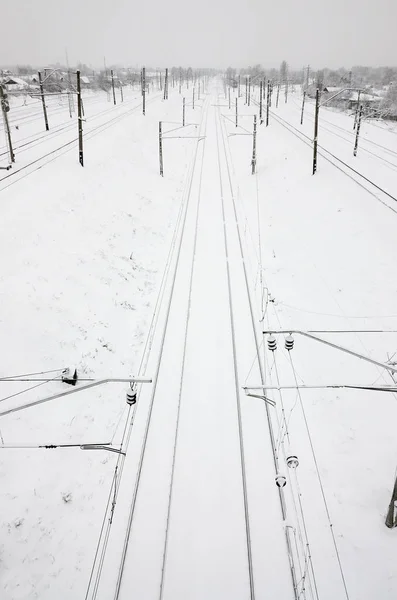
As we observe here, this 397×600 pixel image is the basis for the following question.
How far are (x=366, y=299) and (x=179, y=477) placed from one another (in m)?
13.4

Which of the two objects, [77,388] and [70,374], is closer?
[77,388]

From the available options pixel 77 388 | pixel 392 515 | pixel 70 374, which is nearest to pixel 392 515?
pixel 392 515

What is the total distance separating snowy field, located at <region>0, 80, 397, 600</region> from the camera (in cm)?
897

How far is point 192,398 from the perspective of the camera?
44.2ft

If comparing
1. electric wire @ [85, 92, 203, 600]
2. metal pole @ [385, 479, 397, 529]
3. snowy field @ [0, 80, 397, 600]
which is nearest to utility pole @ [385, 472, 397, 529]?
metal pole @ [385, 479, 397, 529]

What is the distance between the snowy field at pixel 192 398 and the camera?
8.97 meters

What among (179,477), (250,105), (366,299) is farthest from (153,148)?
(250,105)

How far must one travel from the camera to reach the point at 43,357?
45.3 feet

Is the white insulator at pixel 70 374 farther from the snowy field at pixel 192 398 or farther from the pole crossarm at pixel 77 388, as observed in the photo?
the pole crossarm at pixel 77 388

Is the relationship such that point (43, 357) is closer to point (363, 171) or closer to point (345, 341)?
point (345, 341)

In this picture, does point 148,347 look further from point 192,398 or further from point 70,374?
point 70,374

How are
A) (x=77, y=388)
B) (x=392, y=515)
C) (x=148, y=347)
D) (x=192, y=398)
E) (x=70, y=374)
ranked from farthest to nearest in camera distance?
(x=148, y=347) < (x=192, y=398) < (x=70, y=374) < (x=392, y=515) < (x=77, y=388)

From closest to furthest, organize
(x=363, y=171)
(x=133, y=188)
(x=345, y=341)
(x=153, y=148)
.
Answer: (x=345, y=341)
(x=133, y=188)
(x=363, y=171)
(x=153, y=148)

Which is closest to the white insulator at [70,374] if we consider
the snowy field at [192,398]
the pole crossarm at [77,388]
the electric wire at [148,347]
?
the snowy field at [192,398]
